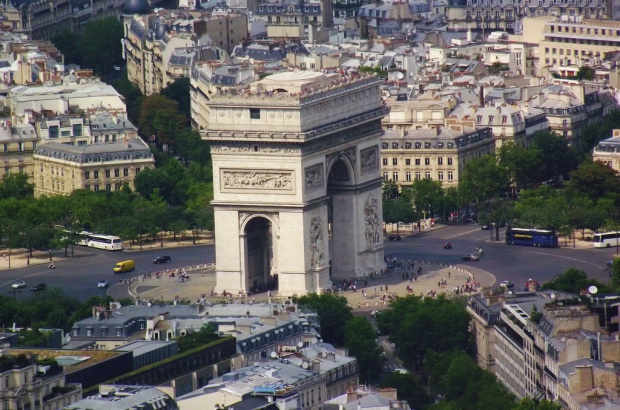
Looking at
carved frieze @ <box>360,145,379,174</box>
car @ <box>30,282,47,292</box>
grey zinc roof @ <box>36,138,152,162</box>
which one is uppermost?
carved frieze @ <box>360,145,379,174</box>

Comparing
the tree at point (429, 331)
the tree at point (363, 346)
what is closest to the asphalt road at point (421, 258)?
the tree at point (429, 331)

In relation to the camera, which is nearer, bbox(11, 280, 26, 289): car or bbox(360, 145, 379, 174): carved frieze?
bbox(360, 145, 379, 174): carved frieze

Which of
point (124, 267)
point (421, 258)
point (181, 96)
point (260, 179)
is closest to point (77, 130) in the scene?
point (181, 96)

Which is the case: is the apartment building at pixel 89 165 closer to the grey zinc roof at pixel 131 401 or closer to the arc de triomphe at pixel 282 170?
the arc de triomphe at pixel 282 170

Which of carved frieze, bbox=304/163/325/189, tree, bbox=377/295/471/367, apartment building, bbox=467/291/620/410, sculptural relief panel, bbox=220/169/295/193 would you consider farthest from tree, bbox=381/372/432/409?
carved frieze, bbox=304/163/325/189

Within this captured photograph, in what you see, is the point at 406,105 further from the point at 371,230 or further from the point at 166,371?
the point at 166,371

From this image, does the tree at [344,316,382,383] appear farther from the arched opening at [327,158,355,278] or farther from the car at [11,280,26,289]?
the car at [11,280,26,289]

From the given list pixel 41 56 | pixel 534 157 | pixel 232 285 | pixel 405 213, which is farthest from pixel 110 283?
pixel 41 56

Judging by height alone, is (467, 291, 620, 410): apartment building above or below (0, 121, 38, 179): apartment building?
above
